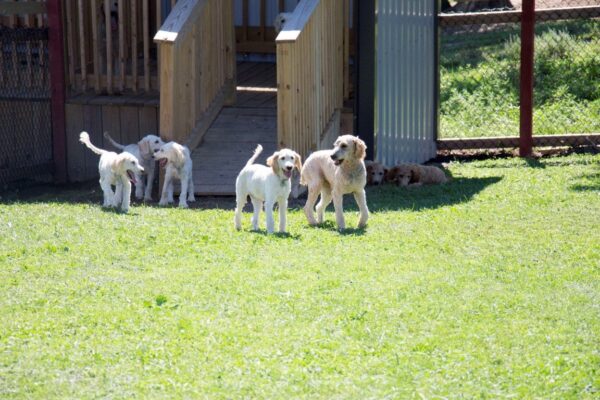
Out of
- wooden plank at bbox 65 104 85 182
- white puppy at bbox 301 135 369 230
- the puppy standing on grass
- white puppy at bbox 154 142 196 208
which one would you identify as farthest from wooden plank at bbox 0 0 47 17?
white puppy at bbox 301 135 369 230

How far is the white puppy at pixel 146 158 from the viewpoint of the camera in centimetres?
1290

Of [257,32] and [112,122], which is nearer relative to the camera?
[112,122]

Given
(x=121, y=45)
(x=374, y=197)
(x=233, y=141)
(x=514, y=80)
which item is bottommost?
(x=374, y=197)

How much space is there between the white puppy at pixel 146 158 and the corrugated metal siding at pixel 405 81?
300cm

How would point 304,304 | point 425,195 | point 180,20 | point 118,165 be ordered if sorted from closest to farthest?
point 304,304, point 118,165, point 425,195, point 180,20

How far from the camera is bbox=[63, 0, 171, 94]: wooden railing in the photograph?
14688 mm

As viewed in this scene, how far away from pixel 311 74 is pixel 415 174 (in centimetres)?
184

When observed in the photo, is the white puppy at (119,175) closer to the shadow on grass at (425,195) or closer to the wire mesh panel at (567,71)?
the shadow on grass at (425,195)

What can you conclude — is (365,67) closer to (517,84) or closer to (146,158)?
(146,158)

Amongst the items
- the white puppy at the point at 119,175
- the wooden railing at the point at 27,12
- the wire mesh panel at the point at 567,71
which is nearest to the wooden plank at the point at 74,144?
the wooden railing at the point at 27,12

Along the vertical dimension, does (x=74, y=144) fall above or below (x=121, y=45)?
below

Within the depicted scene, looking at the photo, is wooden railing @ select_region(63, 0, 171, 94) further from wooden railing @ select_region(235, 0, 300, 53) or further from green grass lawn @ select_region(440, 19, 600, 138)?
green grass lawn @ select_region(440, 19, 600, 138)

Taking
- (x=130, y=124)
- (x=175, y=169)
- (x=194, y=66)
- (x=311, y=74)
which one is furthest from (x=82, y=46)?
(x=311, y=74)

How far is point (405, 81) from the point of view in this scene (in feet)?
49.3
